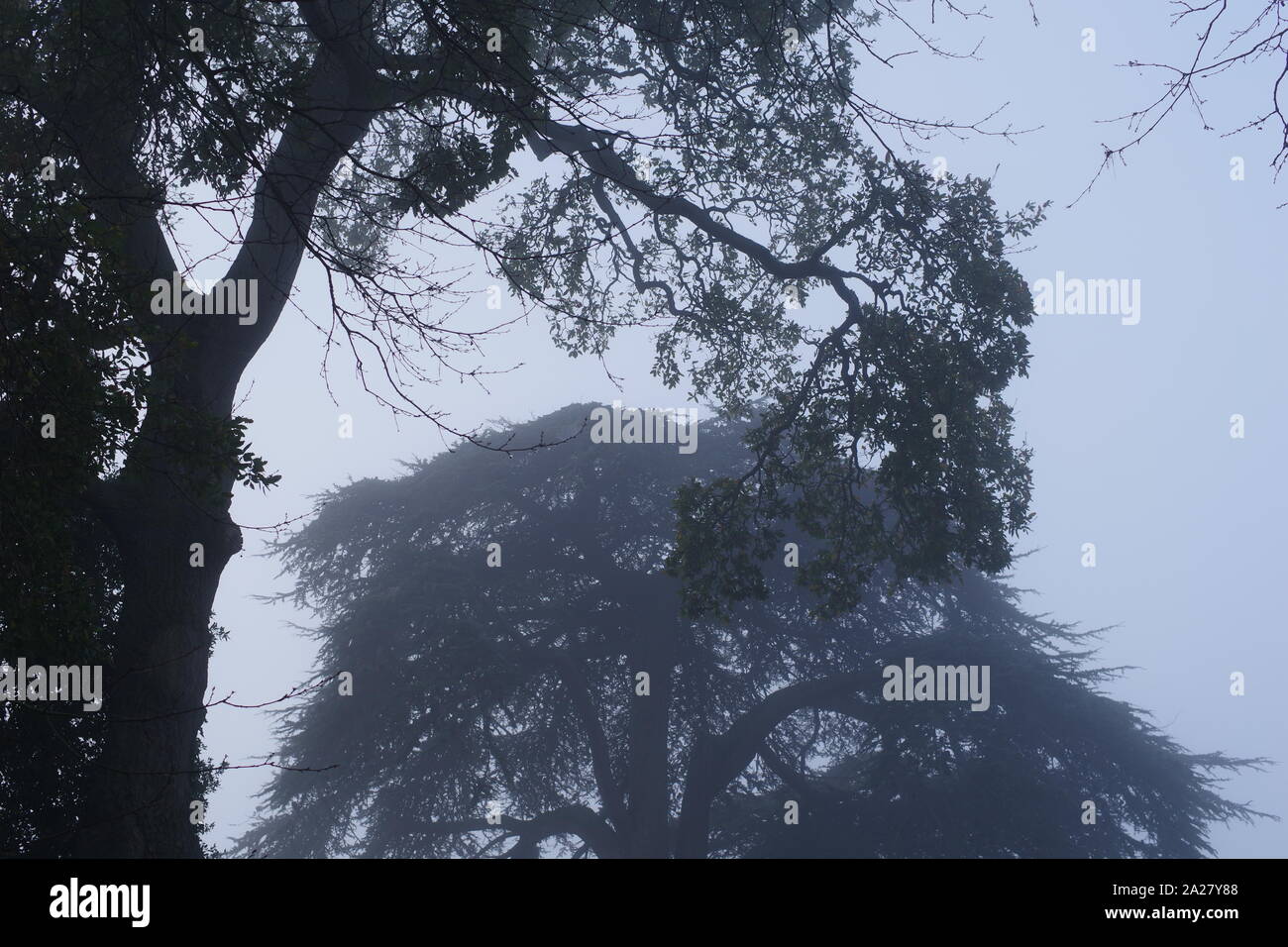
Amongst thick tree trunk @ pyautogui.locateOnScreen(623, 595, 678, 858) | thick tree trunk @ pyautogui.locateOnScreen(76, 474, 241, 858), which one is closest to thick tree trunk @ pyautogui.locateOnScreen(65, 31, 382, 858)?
thick tree trunk @ pyautogui.locateOnScreen(76, 474, 241, 858)

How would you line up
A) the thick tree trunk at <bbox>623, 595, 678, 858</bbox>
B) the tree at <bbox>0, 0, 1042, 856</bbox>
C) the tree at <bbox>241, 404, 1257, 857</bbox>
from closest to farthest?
the tree at <bbox>0, 0, 1042, 856</bbox>, the tree at <bbox>241, 404, 1257, 857</bbox>, the thick tree trunk at <bbox>623, 595, 678, 858</bbox>

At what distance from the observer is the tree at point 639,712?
70.3ft

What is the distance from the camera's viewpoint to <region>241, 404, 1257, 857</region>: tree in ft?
70.3

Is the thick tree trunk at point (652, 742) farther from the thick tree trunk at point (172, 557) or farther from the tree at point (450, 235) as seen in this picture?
the thick tree trunk at point (172, 557)

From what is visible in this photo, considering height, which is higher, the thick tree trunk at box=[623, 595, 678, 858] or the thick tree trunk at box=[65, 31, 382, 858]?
the thick tree trunk at box=[65, 31, 382, 858]

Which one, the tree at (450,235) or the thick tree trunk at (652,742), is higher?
the tree at (450,235)

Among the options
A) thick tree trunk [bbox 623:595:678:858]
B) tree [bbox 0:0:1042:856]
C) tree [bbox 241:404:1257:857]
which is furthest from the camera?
thick tree trunk [bbox 623:595:678:858]

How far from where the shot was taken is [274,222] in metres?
9.05

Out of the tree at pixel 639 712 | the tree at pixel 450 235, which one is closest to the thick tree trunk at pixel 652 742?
the tree at pixel 639 712

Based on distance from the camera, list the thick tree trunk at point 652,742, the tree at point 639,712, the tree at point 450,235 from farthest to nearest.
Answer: the thick tree trunk at point 652,742 < the tree at point 639,712 < the tree at point 450,235

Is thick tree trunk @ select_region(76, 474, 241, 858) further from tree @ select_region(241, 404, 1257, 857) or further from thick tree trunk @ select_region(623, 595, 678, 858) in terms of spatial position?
thick tree trunk @ select_region(623, 595, 678, 858)

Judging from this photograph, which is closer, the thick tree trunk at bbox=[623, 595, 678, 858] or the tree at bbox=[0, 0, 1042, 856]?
the tree at bbox=[0, 0, 1042, 856]
